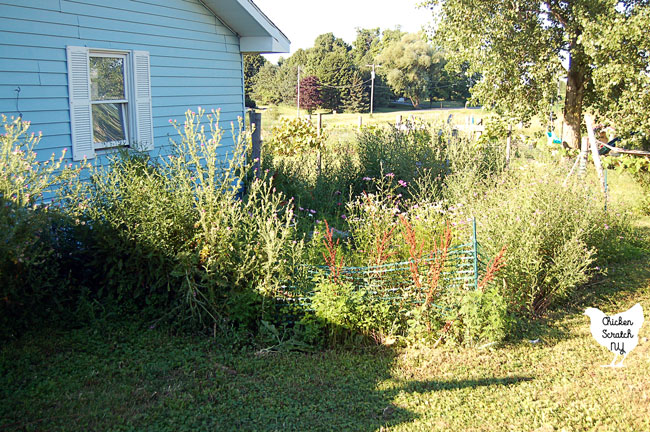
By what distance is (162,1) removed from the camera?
7867 mm

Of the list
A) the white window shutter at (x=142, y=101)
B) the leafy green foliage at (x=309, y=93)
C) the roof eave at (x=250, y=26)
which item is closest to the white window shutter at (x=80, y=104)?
the white window shutter at (x=142, y=101)

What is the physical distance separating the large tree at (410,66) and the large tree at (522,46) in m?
50.0

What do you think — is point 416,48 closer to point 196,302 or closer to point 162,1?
point 162,1

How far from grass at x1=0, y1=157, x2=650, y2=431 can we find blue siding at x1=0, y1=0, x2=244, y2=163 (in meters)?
2.89

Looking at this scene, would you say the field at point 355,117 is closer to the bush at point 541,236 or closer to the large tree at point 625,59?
the large tree at point 625,59

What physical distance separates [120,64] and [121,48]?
241mm

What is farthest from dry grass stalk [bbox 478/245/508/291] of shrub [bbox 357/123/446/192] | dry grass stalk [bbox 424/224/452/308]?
Answer: shrub [bbox 357/123/446/192]

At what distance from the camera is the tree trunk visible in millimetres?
12547

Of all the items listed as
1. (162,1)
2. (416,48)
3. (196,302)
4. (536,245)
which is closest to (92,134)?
(162,1)

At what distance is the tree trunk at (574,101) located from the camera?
12.5 meters

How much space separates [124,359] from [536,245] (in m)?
3.98

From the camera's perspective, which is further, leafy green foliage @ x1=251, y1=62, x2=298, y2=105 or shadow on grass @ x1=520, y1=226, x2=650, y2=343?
leafy green foliage @ x1=251, y1=62, x2=298, y2=105

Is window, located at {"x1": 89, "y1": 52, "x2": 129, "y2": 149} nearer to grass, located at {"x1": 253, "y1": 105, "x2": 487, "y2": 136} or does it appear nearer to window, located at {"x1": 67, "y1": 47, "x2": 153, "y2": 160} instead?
window, located at {"x1": 67, "y1": 47, "x2": 153, "y2": 160}

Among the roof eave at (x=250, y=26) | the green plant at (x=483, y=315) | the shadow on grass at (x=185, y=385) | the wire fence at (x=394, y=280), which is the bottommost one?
the shadow on grass at (x=185, y=385)
